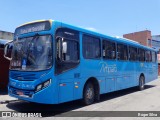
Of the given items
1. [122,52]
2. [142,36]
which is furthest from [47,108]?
[142,36]

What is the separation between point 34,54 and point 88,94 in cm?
330

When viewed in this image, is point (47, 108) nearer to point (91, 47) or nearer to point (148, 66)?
point (91, 47)

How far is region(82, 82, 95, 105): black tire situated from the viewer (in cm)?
1043

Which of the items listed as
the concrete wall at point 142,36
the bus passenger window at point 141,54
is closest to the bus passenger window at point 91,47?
the bus passenger window at point 141,54

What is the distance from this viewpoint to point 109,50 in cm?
1257

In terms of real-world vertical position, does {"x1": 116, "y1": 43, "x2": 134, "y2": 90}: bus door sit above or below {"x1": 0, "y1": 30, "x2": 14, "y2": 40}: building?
below

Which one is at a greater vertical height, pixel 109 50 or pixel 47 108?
pixel 109 50

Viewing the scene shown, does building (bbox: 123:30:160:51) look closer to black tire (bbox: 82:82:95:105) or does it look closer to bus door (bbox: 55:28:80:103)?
black tire (bbox: 82:82:95:105)

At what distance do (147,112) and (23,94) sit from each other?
4.66 m

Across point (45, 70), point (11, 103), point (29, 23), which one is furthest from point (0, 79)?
point (45, 70)

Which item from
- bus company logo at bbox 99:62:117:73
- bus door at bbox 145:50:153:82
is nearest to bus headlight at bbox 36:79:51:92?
bus company logo at bbox 99:62:117:73

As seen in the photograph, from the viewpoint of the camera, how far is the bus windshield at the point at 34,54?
8438 mm

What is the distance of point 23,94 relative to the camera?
8.71 m

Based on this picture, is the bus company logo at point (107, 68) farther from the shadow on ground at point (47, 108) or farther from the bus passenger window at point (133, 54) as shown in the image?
the bus passenger window at point (133, 54)
